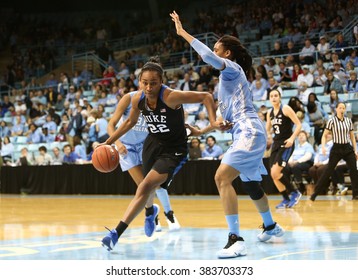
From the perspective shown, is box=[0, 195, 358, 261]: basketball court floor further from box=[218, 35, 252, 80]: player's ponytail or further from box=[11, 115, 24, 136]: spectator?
box=[11, 115, 24, 136]: spectator

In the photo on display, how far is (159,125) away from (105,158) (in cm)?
65

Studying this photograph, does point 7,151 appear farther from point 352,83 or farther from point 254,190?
point 254,190

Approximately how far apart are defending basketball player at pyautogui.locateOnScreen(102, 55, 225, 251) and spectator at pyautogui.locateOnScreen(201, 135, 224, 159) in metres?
8.66

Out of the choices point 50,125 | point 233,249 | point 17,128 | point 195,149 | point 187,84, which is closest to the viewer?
point 233,249

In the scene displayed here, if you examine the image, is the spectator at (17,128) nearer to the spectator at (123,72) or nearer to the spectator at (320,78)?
the spectator at (123,72)

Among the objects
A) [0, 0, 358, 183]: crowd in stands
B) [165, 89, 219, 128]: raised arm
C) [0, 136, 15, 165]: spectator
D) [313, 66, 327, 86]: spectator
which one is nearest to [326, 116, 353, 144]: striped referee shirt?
[0, 0, 358, 183]: crowd in stands

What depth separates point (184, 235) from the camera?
7.51m

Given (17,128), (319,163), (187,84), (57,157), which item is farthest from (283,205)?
(17,128)

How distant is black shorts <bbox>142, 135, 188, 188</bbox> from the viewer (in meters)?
6.58

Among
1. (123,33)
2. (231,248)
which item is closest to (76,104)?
(123,33)
